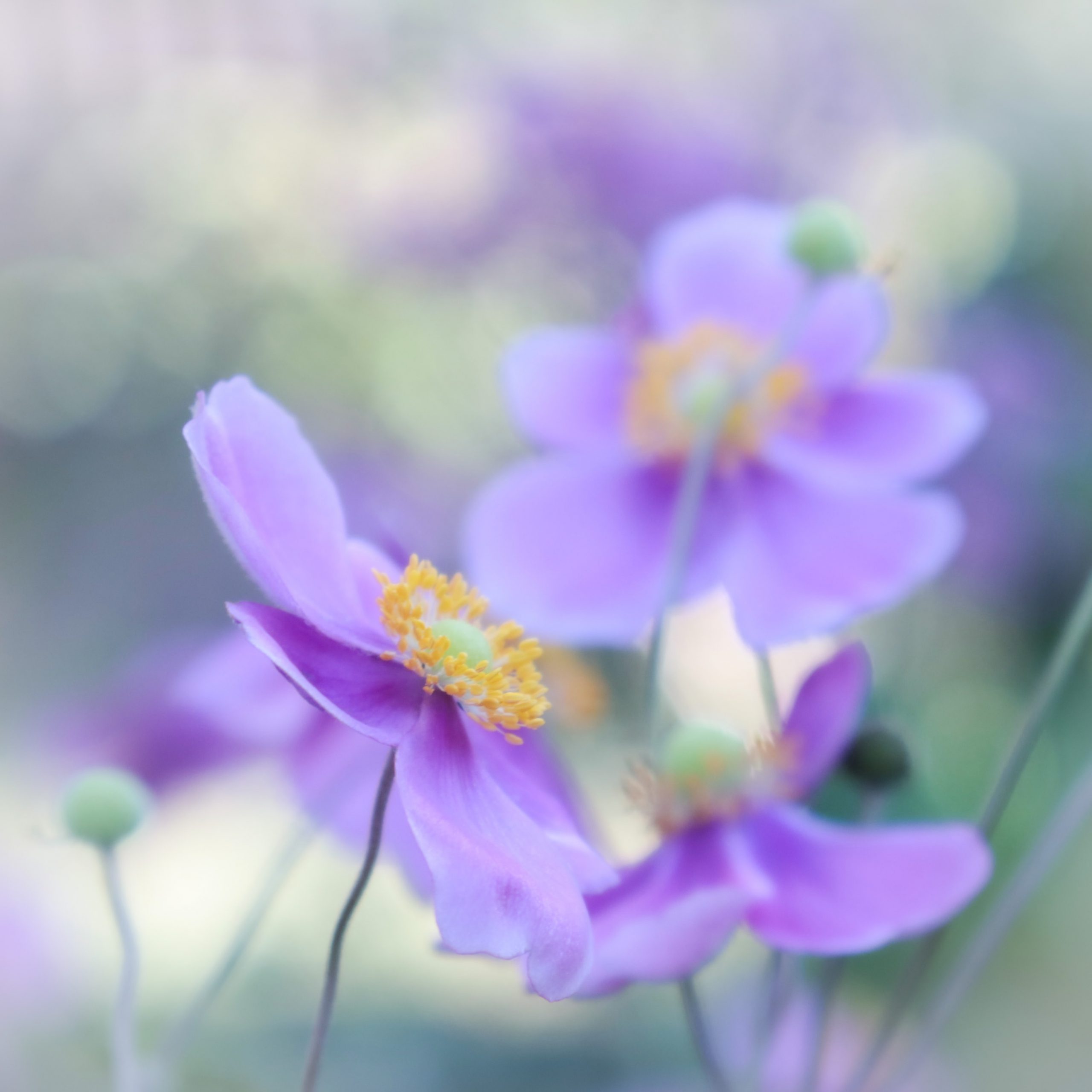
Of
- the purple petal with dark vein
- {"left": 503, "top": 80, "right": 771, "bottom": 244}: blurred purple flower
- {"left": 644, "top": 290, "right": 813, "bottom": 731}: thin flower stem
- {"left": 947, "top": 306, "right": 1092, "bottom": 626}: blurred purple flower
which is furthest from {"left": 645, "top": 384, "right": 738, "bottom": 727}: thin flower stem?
{"left": 947, "top": 306, "right": 1092, "bottom": 626}: blurred purple flower

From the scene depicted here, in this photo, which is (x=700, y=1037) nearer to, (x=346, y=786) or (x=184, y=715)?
(x=346, y=786)

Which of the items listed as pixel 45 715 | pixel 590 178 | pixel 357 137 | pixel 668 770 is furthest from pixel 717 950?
pixel 357 137

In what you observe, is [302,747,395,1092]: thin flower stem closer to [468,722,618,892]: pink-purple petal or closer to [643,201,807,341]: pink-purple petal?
[468,722,618,892]: pink-purple petal

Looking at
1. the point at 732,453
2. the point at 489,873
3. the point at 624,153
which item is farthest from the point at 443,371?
the point at 489,873

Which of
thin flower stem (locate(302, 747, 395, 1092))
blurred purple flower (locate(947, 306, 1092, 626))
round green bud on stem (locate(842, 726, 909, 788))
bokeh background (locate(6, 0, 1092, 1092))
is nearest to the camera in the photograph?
thin flower stem (locate(302, 747, 395, 1092))

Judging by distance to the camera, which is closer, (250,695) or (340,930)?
(340,930)

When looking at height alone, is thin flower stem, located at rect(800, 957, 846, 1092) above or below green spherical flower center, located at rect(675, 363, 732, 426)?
below
